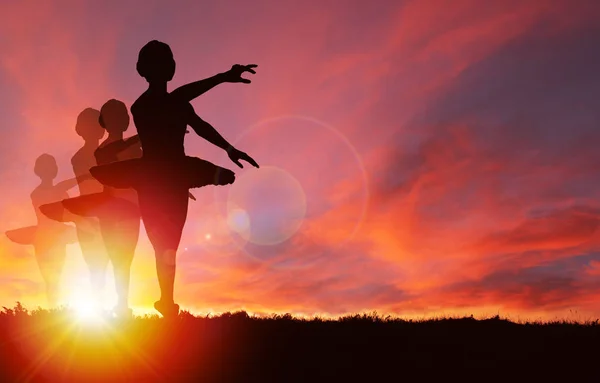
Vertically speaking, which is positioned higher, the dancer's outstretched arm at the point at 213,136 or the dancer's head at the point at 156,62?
the dancer's head at the point at 156,62

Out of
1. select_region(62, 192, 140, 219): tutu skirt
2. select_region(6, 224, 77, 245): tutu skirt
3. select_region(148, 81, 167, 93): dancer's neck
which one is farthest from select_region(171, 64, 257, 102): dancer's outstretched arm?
select_region(6, 224, 77, 245): tutu skirt

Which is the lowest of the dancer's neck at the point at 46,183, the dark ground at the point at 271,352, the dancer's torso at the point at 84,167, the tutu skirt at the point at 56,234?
the dark ground at the point at 271,352

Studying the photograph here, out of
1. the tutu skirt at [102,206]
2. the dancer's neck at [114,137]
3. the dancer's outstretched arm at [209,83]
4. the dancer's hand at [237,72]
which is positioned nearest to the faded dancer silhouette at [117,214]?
the tutu skirt at [102,206]

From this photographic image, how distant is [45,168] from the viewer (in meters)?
15.3

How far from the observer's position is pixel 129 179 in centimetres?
995

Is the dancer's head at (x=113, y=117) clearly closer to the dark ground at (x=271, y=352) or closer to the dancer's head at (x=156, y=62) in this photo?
the dancer's head at (x=156, y=62)

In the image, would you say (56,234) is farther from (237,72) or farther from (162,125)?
(237,72)

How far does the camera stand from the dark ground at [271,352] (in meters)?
8.31

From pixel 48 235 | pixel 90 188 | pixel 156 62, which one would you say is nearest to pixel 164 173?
pixel 156 62

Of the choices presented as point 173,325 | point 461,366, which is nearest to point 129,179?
point 173,325

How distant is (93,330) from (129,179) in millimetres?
2531

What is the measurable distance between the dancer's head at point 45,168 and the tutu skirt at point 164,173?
18.7 ft

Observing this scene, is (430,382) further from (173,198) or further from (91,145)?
(91,145)

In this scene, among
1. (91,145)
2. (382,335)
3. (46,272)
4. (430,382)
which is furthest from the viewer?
(46,272)
